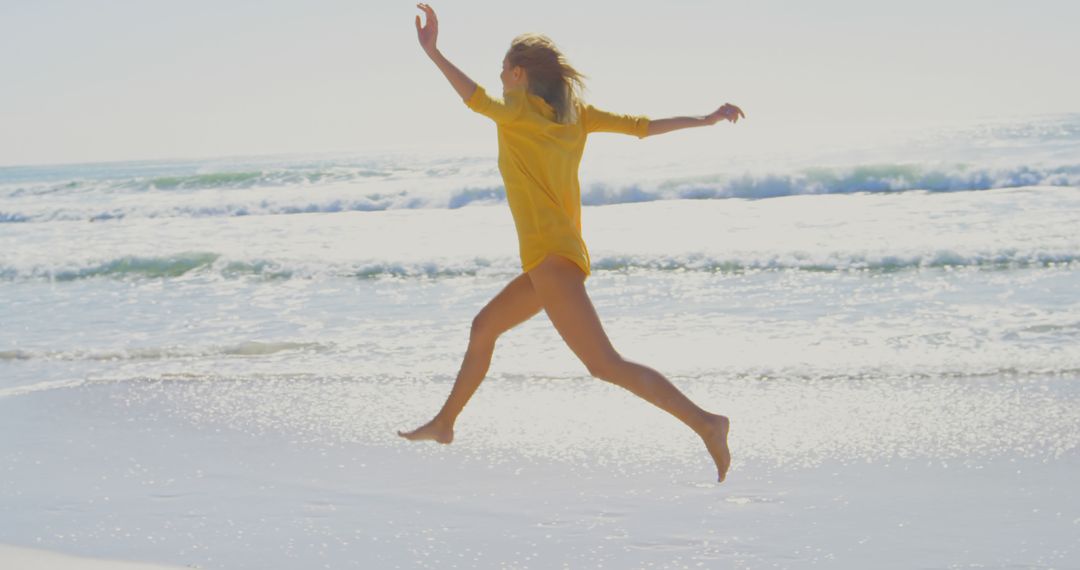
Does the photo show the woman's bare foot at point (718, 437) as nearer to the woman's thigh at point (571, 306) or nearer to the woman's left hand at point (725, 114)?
the woman's thigh at point (571, 306)

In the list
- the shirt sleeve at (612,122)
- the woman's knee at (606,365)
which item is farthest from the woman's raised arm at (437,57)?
the woman's knee at (606,365)

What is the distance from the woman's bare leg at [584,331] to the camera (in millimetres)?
3912

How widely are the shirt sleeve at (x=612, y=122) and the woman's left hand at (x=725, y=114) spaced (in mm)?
254

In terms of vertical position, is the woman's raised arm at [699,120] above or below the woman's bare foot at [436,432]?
above

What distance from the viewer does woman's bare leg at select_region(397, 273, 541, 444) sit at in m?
4.09

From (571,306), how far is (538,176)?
45 centimetres

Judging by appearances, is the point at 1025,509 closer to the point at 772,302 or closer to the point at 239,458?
the point at 239,458

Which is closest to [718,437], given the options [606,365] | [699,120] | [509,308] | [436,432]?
[606,365]

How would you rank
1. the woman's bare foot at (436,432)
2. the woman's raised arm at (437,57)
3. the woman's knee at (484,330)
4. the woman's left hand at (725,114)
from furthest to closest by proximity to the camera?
the woman's bare foot at (436,432) < the woman's left hand at (725,114) < the woman's knee at (484,330) < the woman's raised arm at (437,57)

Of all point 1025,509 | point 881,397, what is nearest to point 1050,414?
point 881,397

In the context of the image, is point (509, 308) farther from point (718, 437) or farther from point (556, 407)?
point (556, 407)

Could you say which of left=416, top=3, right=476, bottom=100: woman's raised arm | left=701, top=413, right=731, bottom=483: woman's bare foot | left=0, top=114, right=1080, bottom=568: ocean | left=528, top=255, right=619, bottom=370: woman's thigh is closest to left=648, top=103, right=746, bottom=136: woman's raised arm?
left=528, top=255, right=619, bottom=370: woman's thigh

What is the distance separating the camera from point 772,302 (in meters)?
10.3

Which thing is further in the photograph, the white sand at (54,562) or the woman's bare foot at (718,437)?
the woman's bare foot at (718,437)
